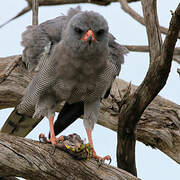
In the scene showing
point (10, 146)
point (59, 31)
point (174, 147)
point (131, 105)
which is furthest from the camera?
point (174, 147)

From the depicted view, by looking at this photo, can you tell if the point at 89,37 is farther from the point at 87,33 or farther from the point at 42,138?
the point at 42,138

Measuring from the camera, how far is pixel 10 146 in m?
3.85

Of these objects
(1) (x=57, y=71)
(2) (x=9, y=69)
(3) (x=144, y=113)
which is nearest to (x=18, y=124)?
(2) (x=9, y=69)

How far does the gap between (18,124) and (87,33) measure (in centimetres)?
213

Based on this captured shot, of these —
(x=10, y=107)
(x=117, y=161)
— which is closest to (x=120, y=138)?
(x=117, y=161)

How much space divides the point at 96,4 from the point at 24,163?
16.1 feet

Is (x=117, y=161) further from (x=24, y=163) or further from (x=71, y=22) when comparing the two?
(x=71, y=22)

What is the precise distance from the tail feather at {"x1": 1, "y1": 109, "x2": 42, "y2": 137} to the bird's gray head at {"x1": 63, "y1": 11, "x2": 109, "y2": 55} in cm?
172

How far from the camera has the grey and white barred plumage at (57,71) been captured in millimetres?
4676

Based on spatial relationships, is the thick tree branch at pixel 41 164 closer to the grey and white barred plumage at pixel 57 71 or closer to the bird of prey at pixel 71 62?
the bird of prey at pixel 71 62

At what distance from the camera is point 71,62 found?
15.0 feet

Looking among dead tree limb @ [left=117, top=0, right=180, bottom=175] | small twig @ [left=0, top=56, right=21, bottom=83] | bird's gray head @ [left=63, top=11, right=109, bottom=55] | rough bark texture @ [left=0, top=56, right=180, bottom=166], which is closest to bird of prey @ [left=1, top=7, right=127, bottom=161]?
bird's gray head @ [left=63, top=11, right=109, bottom=55]

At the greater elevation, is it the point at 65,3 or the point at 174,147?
the point at 65,3

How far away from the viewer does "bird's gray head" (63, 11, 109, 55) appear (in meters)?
4.38
